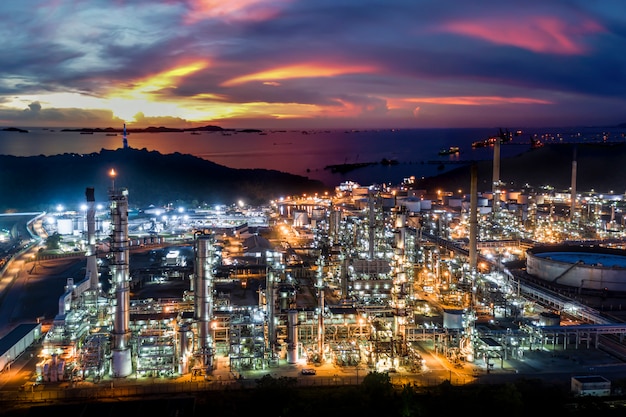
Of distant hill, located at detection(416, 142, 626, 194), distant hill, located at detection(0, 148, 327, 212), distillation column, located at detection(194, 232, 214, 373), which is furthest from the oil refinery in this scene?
distant hill, located at detection(416, 142, 626, 194)

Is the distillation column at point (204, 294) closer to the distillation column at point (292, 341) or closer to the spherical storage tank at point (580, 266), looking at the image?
the distillation column at point (292, 341)

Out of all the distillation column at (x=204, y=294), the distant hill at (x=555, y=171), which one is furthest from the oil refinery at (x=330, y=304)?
the distant hill at (x=555, y=171)

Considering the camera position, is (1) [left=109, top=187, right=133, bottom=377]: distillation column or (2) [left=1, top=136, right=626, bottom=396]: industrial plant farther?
(2) [left=1, top=136, right=626, bottom=396]: industrial plant

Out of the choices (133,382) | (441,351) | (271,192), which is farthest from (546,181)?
(133,382)

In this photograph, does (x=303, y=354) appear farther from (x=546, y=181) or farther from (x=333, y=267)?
(x=546, y=181)

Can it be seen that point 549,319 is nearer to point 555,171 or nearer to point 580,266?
point 580,266

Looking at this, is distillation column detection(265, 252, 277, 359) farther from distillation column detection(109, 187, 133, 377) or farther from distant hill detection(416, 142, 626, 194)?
distant hill detection(416, 142, 626, 194)

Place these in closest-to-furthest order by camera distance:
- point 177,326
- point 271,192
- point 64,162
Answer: point 177,326
point 271,192
point 64,162
